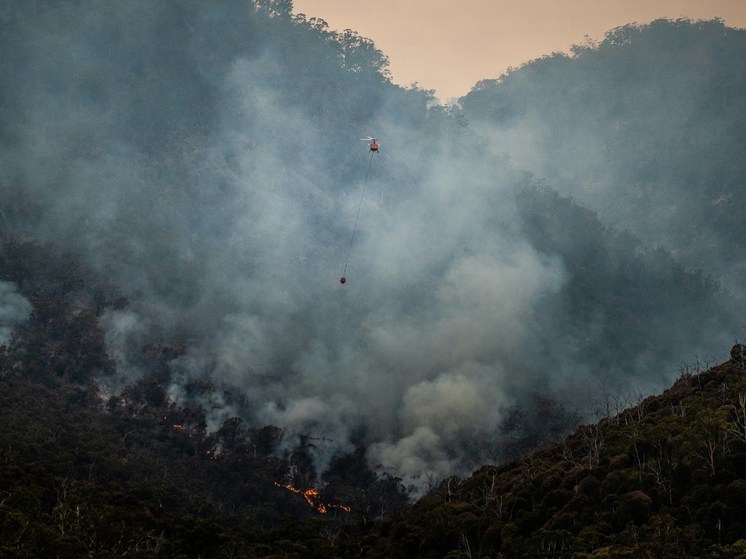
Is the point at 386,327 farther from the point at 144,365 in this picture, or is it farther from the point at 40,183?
the point at 40,183

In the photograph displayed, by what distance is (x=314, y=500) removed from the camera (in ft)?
514

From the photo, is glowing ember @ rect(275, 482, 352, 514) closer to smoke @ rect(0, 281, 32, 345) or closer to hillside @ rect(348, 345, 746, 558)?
hillside @ rect(348, 345, 746, 558)

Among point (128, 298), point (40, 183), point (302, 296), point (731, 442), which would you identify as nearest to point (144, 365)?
point (128, 298)

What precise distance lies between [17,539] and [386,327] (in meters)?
142

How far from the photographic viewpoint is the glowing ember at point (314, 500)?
502ft

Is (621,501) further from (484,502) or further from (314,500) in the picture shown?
(314,500)

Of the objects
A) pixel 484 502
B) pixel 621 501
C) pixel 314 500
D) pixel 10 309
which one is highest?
pixel 10 309

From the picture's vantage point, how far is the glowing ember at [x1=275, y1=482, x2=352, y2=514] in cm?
15312

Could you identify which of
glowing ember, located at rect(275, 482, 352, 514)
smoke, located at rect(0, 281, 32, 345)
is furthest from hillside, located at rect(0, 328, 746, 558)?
smoke, located at rect(0, 281, 32, 345)

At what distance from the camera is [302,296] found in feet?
654

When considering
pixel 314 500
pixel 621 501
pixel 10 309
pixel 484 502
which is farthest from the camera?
pixel 10 309

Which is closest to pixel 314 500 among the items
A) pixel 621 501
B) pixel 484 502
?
pixel 484 502

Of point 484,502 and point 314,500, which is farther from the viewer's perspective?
point 314,500

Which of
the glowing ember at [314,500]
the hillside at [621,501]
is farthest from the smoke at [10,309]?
the hillside at [621,501]
